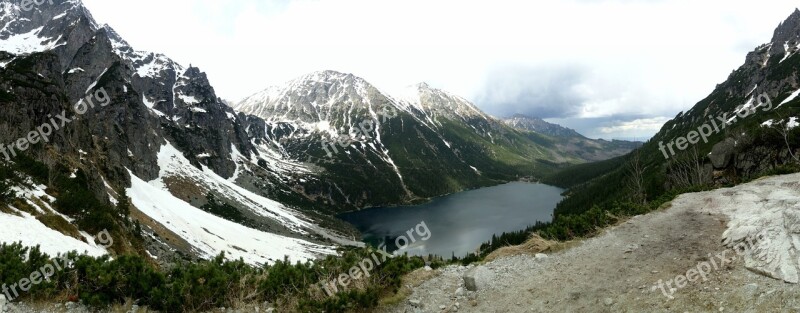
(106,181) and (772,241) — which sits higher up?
(106,181)

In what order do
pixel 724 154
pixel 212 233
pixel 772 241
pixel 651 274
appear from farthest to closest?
1. pixel 212 233
2. pixel 724 154
3. pixel 651 274
4. pixel 772 241

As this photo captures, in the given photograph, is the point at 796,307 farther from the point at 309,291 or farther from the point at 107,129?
the point at 107,129

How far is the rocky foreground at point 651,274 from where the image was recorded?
10227 mm

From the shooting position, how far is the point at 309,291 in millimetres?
12414

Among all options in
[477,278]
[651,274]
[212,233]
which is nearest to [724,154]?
[651,274]

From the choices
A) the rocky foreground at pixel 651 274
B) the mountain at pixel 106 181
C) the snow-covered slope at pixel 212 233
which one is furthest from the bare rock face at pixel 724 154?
the mountain at pixel 106 181

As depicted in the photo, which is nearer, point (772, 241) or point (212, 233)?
point (772, 241)

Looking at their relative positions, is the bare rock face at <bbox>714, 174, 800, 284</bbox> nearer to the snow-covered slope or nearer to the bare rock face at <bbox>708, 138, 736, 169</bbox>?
the snow-covered slope

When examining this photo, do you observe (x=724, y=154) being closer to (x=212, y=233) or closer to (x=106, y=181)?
(x=212, y=233)

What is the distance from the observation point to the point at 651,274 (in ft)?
40.5

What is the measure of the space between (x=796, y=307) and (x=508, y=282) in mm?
7037

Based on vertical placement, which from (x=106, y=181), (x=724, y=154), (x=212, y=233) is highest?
(x=106, y=181)

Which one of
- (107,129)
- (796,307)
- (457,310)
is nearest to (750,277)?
(796,307)

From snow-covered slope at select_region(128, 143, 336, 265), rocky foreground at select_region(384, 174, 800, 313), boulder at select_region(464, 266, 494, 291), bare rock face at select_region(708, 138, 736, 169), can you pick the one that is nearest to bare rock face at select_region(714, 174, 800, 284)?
rocky foreground at select_region(384, 174, 800, 313)
